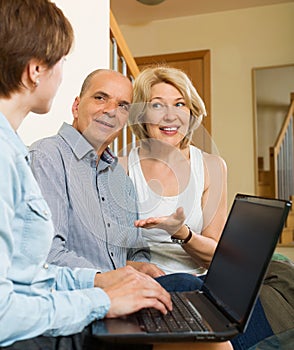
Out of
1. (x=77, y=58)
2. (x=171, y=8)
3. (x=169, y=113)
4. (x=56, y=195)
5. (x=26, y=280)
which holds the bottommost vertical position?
(x=26, y=280)

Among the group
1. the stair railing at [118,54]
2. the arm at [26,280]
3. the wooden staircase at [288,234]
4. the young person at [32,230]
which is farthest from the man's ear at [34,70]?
the wooden staircase at [288,234]

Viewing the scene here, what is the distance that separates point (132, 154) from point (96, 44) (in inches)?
30.0

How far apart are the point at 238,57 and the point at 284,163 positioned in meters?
1.01

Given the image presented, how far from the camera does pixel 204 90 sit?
4.29 meters

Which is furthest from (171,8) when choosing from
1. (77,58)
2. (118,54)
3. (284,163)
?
(77,58)

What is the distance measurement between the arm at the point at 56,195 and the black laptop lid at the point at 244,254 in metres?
0.34

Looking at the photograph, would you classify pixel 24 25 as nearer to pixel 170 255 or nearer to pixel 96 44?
pixel 170 255

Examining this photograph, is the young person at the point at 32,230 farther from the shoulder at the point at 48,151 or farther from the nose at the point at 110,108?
the nose at the point at 110,108

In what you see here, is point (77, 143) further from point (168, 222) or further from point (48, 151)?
point (168, 222)

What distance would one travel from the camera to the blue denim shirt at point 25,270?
0.72m

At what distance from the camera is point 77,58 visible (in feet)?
6.68

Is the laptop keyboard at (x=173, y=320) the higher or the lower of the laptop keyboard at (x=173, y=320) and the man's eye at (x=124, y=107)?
the lower

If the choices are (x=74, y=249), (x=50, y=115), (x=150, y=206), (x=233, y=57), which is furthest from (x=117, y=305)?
(x=233, y=57)

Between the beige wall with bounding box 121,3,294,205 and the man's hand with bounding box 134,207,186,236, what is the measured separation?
9.34 ft
